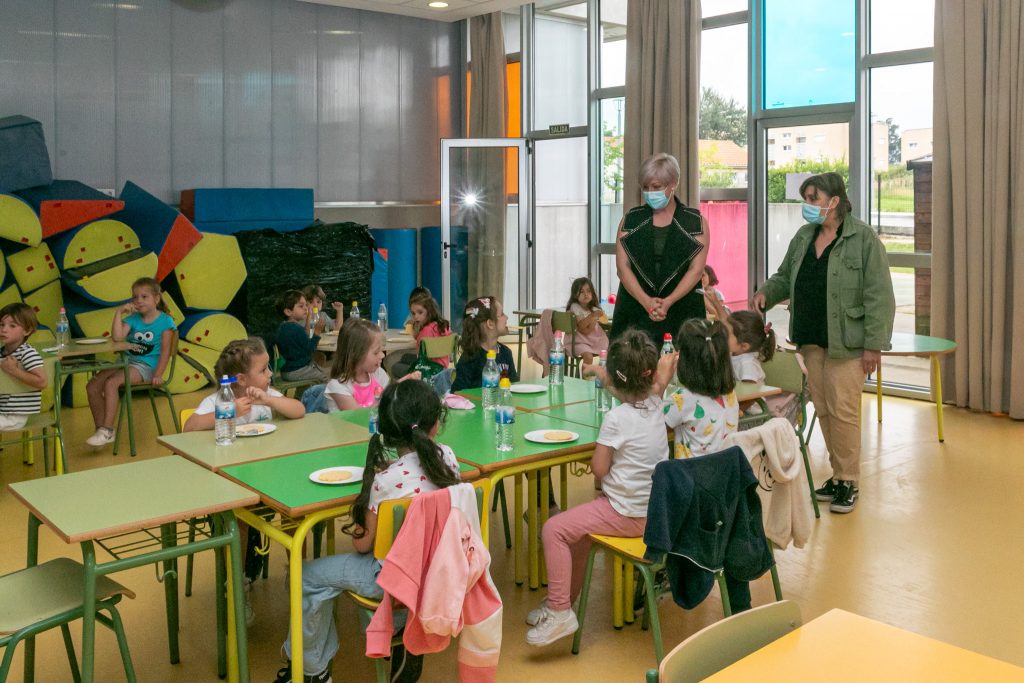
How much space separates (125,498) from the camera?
261 centimetres

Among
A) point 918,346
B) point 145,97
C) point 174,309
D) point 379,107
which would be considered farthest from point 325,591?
point 379,107

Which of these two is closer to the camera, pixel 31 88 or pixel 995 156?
pixel 995 156

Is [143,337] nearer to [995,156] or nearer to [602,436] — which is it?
[602,436]

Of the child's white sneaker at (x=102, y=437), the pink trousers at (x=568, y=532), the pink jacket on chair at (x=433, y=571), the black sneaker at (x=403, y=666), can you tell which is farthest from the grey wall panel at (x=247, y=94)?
the pink jacket on chair at (x=433, y=571)

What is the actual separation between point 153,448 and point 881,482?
4.29 meters

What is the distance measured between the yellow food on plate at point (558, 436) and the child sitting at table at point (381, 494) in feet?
2.04

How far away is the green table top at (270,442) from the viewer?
10.1 feet

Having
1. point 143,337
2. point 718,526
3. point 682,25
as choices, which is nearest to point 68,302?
point 143,337

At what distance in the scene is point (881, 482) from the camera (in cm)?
512

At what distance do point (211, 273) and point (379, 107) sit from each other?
9.62ft

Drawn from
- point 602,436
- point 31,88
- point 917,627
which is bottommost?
point 917,627

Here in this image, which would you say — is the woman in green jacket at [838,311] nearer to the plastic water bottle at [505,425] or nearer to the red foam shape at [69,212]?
the plastic water bottle at [505,425]

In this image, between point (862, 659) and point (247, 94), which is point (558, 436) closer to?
point (862, 659)

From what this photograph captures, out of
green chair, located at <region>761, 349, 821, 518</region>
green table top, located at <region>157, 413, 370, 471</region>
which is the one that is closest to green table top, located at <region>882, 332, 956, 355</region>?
green chair, located at <region>761, 349, 821, 518</region>
